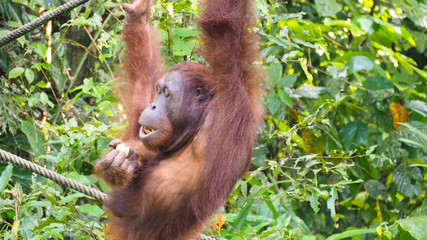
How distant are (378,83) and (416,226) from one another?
1.43 m

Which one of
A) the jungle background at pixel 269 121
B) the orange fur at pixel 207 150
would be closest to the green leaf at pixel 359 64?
the jungle background at pixel 269 121

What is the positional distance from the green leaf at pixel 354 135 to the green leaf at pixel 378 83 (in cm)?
28

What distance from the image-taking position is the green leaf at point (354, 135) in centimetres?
412

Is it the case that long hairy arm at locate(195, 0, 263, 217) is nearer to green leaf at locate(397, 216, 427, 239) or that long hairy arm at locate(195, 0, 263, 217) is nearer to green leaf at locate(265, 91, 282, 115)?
green leaf at locate(397, 216, 427, 239)

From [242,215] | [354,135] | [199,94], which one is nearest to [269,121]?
[354,135]

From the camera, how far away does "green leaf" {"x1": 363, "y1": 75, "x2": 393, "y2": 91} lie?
13.5ft

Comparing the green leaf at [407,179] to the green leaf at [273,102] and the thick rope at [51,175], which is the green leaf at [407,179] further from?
the thick rope at [51,175]

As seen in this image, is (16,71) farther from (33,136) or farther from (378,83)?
(378,83)

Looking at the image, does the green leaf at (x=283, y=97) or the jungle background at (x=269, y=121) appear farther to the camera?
the green leaf at (x=283, y=97)

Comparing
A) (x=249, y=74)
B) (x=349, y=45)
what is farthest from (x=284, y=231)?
(x=349, y=45)

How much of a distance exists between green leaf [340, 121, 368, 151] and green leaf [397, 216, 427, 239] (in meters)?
1.11

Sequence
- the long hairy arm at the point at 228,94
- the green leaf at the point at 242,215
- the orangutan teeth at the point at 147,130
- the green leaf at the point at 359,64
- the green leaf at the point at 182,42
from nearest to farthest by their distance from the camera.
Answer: the long hairy arm at the point at 228,94 < the orangutan teeth at the point at 147,130 < the green leaf at the point at 242,215 < the green leaf at the point at 182,42 < the green leaf at the point at 359,64

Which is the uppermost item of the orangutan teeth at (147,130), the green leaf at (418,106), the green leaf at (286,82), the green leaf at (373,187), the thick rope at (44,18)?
the thick rope at (44,18)

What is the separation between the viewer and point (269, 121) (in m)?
4.12
